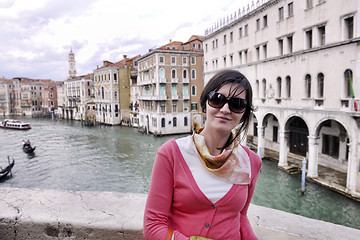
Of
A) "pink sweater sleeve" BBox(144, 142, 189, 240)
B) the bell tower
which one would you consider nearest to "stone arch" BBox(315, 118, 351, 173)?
"pink sweater sleeve" BBox(144, 142, 189, 240)

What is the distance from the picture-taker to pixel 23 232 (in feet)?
5.44

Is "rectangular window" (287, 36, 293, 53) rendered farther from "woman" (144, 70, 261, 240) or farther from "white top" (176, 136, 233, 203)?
"white top" (176, 136, 233, 203)

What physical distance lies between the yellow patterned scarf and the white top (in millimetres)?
20

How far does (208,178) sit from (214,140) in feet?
0.72

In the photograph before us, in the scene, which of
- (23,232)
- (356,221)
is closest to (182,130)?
(356,221)

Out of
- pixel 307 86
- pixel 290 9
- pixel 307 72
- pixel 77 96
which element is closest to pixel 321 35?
pixel 307 72

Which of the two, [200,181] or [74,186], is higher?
[200,181]

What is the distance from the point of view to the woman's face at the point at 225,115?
1304 mm

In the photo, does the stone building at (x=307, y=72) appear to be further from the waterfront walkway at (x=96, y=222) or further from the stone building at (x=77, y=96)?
the stone building at (x=77, y=96)

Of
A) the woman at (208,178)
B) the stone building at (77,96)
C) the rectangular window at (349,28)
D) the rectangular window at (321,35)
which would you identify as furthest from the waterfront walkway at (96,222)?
the stone building at (77,96)

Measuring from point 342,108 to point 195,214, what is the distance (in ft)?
36.5

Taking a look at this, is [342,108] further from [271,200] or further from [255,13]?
[255,13]

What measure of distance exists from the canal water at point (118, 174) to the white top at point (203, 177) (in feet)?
30.4

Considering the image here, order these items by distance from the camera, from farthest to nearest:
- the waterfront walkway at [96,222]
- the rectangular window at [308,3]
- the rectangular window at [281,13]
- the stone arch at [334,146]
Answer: the rectangular window at [281,13], the stone arch at [334,146], the rectangular window at [308,3], the waterfront walkway at [96,222]
